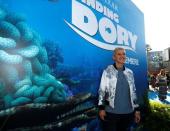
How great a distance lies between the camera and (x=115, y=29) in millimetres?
5441

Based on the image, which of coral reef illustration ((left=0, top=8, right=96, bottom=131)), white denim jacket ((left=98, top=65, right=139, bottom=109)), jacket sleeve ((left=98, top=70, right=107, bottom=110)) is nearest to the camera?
coral reef illustration ((left=0, top=8, right=96, bottom=131))

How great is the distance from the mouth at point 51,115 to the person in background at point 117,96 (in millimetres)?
229

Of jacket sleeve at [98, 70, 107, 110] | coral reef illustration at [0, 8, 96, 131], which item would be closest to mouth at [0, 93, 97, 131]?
coral reef illustration at [0, 8, 96, 131]

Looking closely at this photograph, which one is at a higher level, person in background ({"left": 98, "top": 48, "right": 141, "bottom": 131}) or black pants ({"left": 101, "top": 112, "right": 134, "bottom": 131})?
person in background ({"left": 98, "top": 48, "right": 141, "bottom": 131})

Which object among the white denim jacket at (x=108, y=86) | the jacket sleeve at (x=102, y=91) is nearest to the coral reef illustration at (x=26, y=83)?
the jacket sleeve at (x=102, y=91)

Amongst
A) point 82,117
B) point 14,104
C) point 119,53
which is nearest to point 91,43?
point 119,53

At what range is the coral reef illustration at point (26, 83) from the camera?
9.45 feet

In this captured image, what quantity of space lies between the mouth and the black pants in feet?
0.74

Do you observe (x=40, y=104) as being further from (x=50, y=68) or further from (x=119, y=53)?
(x=119, y=53)

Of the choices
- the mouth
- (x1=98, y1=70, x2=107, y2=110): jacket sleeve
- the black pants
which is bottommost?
the black pants

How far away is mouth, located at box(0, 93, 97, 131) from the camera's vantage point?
2971 mm

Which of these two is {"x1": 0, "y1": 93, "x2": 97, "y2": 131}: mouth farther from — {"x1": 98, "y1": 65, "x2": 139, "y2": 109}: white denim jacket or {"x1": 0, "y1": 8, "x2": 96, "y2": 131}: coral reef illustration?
{"x1": 98, "y1": 65, "x2": 139, "y2": 109}: white denim jacket

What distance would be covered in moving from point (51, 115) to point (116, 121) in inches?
48.8

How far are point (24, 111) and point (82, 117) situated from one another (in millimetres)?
1313
